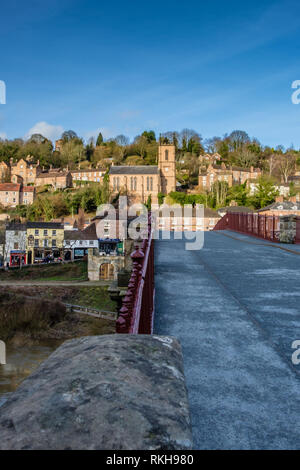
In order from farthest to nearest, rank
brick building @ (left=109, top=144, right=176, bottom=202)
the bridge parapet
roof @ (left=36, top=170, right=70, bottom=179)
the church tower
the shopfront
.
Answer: roof @ (left=36, top=170, right=70, bottom=179) → the church tower → brick building @ (left=109, top=144, right=176, bottom=202) → the shopfront → the bridge parapet

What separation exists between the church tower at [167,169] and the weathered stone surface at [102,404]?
94096 mm

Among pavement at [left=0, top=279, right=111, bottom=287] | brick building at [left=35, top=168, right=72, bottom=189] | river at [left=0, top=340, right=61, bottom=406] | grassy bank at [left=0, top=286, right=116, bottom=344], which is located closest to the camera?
river at [left=0, top=340, right=61, bottom=406]

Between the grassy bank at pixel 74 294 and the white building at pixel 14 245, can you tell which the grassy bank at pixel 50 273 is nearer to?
the grassy bank at pixel 74 294

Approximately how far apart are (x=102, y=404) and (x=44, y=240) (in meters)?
61.9

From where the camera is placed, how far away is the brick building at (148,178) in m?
93.4

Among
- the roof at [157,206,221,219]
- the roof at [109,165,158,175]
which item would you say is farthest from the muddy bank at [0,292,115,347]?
the roof at [109,165,158,175]

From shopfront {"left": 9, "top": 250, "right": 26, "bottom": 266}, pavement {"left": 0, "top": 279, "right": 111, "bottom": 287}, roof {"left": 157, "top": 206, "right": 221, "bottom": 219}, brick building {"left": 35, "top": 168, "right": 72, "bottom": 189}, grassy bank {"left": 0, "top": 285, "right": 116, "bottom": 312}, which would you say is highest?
brick building {"left": 35, "top": 168, "right": 72, "bottom": 189}

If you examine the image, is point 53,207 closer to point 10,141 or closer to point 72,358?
point 10,141

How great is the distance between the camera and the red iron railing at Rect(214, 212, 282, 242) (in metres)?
18.3

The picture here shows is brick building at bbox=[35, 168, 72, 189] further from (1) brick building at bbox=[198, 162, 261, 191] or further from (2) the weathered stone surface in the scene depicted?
(2) the weathered stone surface

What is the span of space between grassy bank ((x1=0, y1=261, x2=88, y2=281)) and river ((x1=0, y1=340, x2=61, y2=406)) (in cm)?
2304

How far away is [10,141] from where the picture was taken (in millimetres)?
117312

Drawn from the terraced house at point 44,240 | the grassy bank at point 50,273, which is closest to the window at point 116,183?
the terraced house at point 44,240
